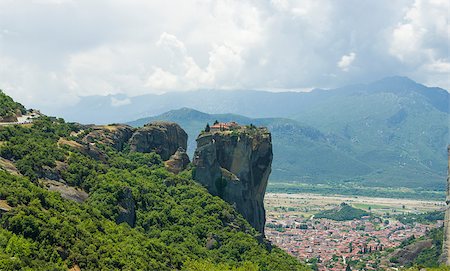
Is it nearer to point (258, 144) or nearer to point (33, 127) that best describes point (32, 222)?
point (33, 127)

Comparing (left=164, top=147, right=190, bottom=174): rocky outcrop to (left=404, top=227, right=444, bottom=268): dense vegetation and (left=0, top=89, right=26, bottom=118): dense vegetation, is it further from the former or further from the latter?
(left=404, top=227, right=444, bottom=268): dense vegetation

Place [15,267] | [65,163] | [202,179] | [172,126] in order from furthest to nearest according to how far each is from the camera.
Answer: [172,126] → [202,179] → [65,163] → [15,267]

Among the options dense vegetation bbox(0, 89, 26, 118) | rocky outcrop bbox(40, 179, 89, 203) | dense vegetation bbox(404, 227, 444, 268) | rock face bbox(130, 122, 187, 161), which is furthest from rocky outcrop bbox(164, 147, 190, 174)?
dense vegetation bbox(404, 227, 444, 268)

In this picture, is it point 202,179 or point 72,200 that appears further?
point 202,179

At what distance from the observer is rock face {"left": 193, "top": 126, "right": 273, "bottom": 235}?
82562 millimetres

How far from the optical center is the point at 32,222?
40.5 m

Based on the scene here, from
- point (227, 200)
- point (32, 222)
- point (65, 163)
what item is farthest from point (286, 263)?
point (32, 222)

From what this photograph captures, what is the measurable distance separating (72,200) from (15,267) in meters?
21.7

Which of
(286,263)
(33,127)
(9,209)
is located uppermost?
(33,127)

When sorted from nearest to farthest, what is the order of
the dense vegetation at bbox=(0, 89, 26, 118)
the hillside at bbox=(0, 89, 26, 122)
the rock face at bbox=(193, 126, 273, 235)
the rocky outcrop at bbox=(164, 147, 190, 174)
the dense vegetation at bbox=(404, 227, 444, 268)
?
1. the hillside at bbox=(0, 89, 26, 122)
2. the dense vegetation at bbox=(0, 89, 26, 118)
3. the rock face at bbox=(193, 126, 273, 235)
4. the rocky outcrop at bbox=(164, 147, 190, 174)
5. the dense vegetation at bbox=(404, 227, 444, 268)

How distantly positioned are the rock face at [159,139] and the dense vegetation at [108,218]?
421cm

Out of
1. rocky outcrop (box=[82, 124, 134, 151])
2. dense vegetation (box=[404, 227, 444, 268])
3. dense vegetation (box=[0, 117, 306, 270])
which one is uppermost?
rocky outcrop (box=[82, 124, 134, 151])

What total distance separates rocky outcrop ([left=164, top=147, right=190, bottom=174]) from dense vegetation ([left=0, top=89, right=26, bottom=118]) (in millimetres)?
23369

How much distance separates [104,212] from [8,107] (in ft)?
117
